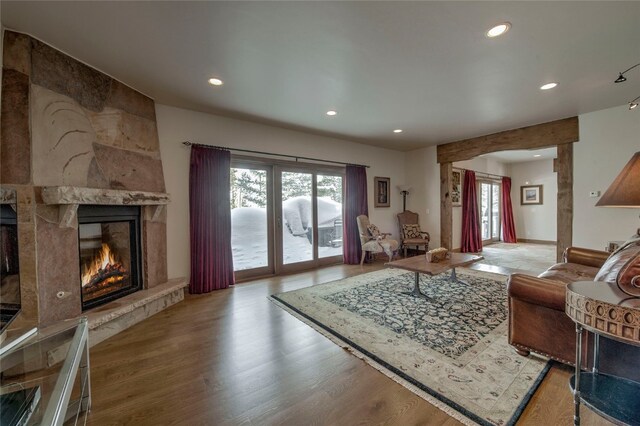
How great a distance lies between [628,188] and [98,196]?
4.09m

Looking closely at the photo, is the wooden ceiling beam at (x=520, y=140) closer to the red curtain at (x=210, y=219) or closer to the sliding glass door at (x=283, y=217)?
the sliding glass door at (x=283, y=217)

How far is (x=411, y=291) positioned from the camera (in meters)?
3.57

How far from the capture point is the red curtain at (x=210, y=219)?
3.79 metres

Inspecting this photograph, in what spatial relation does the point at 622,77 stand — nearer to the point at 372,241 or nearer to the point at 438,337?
the point at 438,337

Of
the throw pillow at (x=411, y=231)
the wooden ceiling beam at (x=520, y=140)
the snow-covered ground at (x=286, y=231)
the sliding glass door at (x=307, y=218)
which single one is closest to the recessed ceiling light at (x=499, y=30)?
the wooden ceiling beam at (x=520, y=140)

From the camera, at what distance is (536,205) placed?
835cm

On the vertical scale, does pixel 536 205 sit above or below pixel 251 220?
above

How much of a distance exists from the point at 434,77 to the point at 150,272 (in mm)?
3952

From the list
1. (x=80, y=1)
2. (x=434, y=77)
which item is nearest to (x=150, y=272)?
(x=80, y=1)

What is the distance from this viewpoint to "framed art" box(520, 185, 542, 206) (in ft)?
27.1

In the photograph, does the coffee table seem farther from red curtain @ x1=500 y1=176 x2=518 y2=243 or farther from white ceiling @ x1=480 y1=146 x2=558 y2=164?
red curtain @ x1=500 y1=176 x2=518 y2=243

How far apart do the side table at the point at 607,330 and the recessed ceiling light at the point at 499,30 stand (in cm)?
191

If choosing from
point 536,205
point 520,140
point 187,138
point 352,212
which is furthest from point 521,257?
point 187,138

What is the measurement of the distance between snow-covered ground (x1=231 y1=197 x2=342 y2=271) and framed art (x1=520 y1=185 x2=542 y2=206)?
6794 mm
